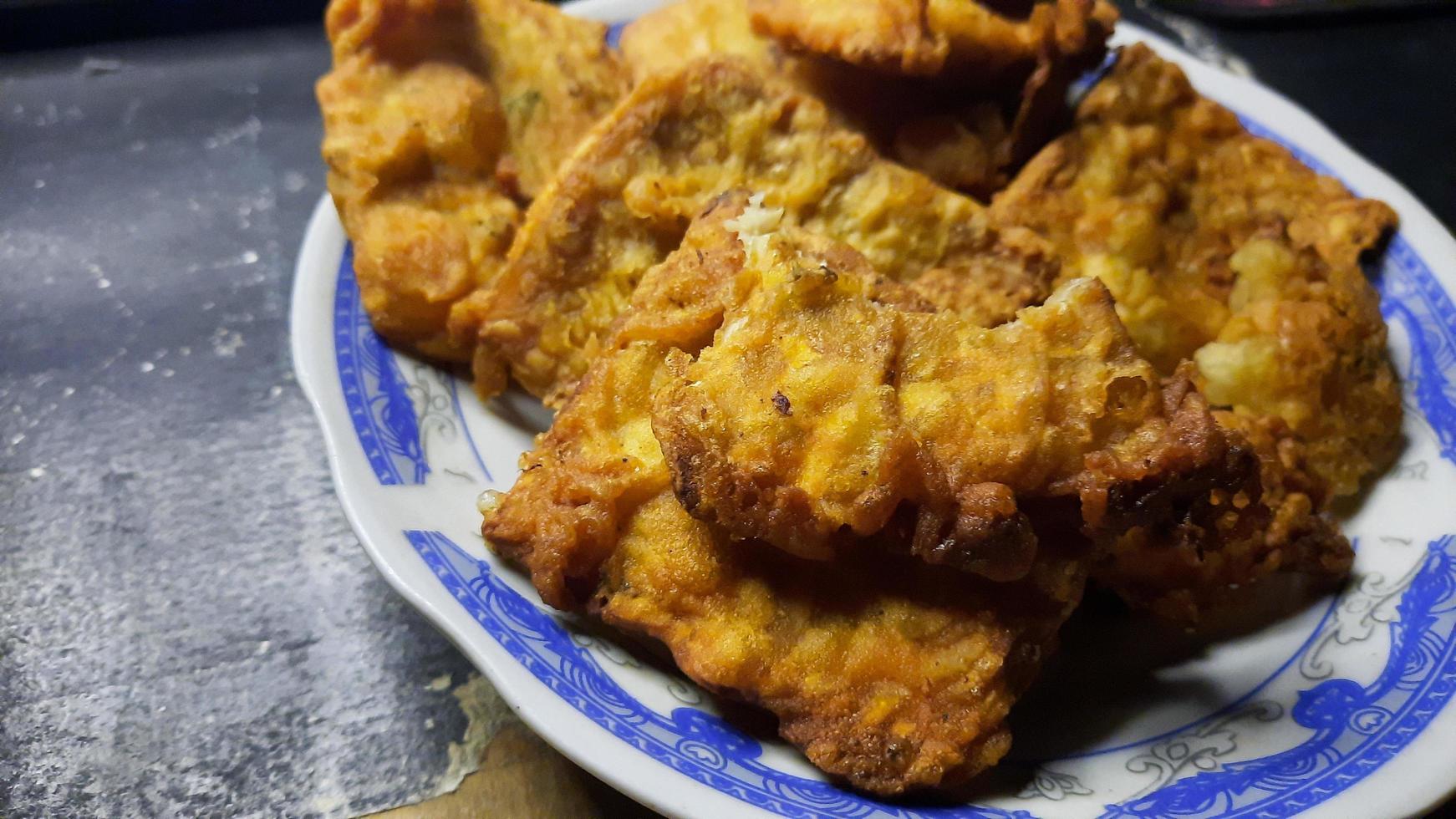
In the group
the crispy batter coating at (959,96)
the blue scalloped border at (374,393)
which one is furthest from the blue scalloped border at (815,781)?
the crispy batter coating at (959,96)

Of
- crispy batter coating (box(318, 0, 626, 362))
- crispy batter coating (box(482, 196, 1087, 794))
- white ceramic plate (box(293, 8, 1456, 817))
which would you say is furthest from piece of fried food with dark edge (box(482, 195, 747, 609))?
crispy batter coating (box(318, 0, 626, 362))

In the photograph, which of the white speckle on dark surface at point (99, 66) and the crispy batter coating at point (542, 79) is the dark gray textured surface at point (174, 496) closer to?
the white speckle on dark surface at point (99, 66)

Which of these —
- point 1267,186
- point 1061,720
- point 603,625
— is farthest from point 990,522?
point 1267,186

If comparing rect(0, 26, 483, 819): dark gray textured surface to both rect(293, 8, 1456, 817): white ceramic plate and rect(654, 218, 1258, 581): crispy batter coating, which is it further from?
rect(654, 218, 1258, 581): crispy batter coating

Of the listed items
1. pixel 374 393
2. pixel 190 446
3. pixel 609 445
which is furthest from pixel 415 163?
pixel 190 446

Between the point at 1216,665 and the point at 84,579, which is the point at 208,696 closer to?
the point at 84,579

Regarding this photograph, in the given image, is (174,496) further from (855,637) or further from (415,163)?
(855,637)

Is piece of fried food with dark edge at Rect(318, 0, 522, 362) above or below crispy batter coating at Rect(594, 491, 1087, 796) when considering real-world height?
above
